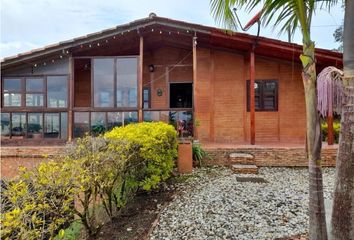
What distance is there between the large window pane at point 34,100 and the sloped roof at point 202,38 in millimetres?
1381

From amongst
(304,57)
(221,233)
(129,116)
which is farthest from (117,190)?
(129,116)

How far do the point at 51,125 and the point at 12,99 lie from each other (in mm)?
A: 2060

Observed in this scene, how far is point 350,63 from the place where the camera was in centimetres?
277

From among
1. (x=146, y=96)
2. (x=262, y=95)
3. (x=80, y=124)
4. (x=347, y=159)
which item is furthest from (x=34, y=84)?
(x=347, y=159)

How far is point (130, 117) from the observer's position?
1020 cm

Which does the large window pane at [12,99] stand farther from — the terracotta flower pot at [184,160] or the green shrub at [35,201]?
the green shrub at [35,201]

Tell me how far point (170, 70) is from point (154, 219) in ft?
26.2

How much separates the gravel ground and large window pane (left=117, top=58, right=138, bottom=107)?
458 cm

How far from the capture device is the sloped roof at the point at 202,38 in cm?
927

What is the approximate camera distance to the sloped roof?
9.27 metres

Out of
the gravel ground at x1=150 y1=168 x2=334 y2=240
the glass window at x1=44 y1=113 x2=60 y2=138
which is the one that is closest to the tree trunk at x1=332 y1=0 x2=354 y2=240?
the gravel ground at x1=150 y1=168 x2=334 y2=240

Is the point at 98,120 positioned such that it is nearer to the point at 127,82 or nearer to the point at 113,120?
the point at 113,120

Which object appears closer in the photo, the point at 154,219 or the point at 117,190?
the point at 154,219

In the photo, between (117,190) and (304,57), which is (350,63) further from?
(117,190)
